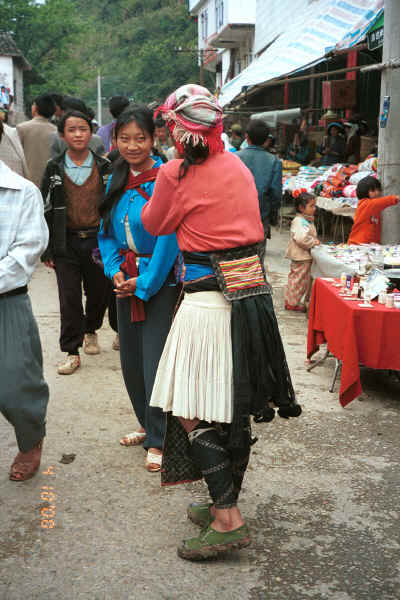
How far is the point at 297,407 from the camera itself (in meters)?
2.91

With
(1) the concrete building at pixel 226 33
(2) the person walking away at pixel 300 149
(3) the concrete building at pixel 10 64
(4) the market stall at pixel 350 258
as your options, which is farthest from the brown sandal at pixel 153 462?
(3) the concrete building at pixel 10 64

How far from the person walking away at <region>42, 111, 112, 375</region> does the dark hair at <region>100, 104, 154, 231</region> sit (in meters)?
1.43

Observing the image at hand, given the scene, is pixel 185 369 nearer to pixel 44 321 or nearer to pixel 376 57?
pixel 44 321

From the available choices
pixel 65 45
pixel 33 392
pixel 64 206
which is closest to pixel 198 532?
pixel 33 392

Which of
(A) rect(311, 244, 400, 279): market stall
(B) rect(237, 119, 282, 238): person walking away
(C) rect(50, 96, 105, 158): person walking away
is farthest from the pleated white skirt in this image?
(B) rect(237, 119, 282, 238): person walking away

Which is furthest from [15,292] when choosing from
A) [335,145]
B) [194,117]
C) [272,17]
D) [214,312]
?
[272,17]

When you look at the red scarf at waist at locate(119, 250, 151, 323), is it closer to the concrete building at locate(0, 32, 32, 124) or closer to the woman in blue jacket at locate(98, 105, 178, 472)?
the woman in blue jacket at locate(98, 105, 178, 472)

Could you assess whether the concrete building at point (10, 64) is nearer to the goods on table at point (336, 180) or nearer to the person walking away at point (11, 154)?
the goods on table at point (336, 180)

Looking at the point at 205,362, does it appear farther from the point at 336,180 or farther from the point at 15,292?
the point at 336,180

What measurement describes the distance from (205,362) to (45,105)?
6534 millimetres

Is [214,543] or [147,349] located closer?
[214,543]

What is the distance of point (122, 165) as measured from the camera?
360 cm

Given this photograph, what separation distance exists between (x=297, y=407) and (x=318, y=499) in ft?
2.42

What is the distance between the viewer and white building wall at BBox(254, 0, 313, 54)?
18938 mm
